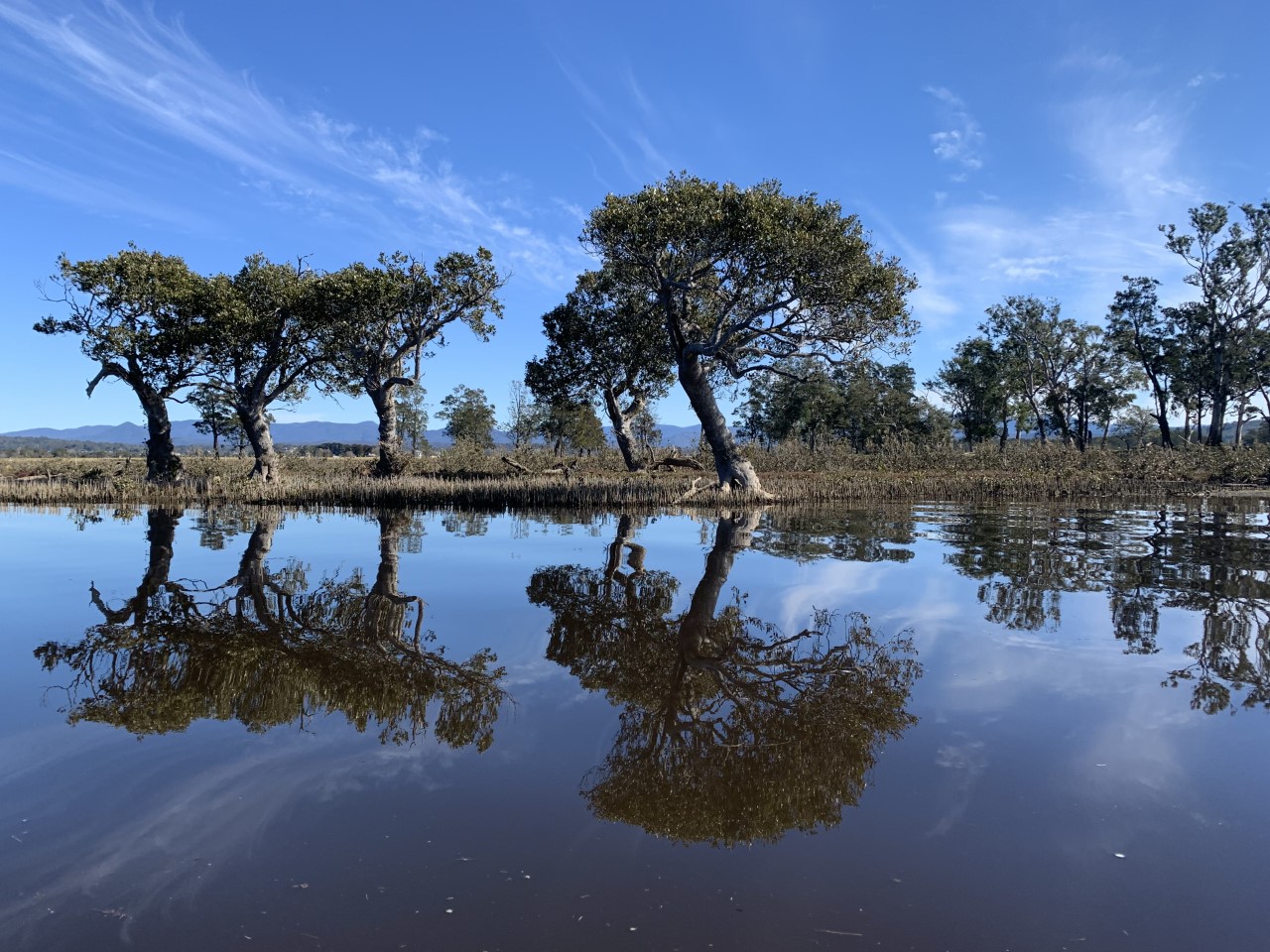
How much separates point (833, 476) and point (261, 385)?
21.6 meters

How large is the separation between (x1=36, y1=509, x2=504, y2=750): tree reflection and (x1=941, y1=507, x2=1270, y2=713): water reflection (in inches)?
234

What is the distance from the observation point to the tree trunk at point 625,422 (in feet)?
104

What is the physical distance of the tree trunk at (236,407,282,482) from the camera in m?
29.0

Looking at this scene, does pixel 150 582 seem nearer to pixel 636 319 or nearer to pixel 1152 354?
pixel 636 319

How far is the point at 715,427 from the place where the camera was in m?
24.3

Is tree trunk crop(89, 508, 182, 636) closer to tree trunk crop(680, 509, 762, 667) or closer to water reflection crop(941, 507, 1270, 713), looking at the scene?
tree trunk crop(680, 509, 762, 667)

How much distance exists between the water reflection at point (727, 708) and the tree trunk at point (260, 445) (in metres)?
22.9

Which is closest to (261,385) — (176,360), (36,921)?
(176,360)

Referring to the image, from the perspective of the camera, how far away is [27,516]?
20.0 metres

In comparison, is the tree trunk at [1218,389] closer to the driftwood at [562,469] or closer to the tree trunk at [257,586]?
the driftwood at [562,469]

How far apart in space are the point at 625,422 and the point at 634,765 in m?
28.5

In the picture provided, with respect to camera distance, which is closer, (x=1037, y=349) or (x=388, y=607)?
(x=388, y=607)

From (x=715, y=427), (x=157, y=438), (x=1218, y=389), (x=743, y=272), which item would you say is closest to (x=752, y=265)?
(x=743, y=272)

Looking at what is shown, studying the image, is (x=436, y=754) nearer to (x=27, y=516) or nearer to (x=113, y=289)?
(x=27, y=516)
